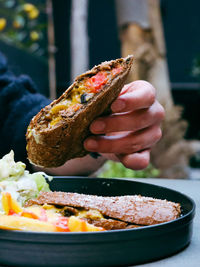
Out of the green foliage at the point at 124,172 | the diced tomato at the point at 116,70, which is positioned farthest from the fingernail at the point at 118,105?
the green foliage at the point at 124,172

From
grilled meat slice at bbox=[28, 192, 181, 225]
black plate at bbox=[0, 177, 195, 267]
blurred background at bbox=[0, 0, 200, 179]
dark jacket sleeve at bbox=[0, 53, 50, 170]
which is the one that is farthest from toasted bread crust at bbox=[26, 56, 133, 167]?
blurred background at bbox=[0, 0, 200, 179]

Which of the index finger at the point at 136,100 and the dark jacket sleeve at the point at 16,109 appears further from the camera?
the dark jacket sleeve at the point at 16,109

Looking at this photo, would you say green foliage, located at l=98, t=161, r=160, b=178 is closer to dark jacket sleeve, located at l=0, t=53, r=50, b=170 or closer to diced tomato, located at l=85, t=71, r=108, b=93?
dark jacket sleeve, located at l=0, t=53, r=50, b=170

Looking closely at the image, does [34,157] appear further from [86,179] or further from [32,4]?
[32,4]

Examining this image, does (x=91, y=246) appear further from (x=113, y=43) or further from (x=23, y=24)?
(x=113, y=43)

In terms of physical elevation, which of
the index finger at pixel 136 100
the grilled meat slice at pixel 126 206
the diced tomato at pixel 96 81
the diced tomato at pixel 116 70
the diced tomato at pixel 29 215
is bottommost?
the grilled meat slice at pixel 126 206

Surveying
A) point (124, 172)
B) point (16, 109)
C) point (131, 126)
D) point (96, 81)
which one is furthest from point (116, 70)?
point (124, 172)

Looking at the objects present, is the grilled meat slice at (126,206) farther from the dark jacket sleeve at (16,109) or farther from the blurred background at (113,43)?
the blurred background at (113,43)
